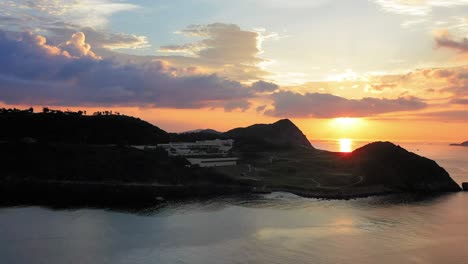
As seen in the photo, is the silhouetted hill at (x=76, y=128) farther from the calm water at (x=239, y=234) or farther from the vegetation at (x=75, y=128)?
the calm water at (x=239, y=234)

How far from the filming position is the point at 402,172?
13475 centimetres

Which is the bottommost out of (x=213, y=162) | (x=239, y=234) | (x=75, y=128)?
(x=239, y=234)

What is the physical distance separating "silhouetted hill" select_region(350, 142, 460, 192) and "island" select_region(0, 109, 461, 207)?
0.30 metres

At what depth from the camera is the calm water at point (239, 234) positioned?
2422 inches

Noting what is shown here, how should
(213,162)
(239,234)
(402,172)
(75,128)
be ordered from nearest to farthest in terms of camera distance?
(239,234), (402,172), (213,162), (75,128)

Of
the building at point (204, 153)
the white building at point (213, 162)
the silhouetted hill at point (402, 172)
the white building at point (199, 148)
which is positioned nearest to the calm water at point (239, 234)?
the silhouetted hill at point (402, 172)

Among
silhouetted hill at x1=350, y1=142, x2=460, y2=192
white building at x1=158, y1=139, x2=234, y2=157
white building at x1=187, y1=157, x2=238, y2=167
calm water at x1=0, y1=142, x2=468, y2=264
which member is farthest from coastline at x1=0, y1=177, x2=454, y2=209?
white building at x1=158, y1=139, x2=234, y2=157

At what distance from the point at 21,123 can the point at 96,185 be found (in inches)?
2236

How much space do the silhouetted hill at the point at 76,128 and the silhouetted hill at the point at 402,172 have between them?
7789 centimetres

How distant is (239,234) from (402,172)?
79.6m

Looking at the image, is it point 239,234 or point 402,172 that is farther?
point 402,172

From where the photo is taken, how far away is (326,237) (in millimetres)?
73500

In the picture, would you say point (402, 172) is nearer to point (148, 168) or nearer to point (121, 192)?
point (148, 168)

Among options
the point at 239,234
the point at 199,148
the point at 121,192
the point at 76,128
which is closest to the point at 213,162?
the point at 199,148
